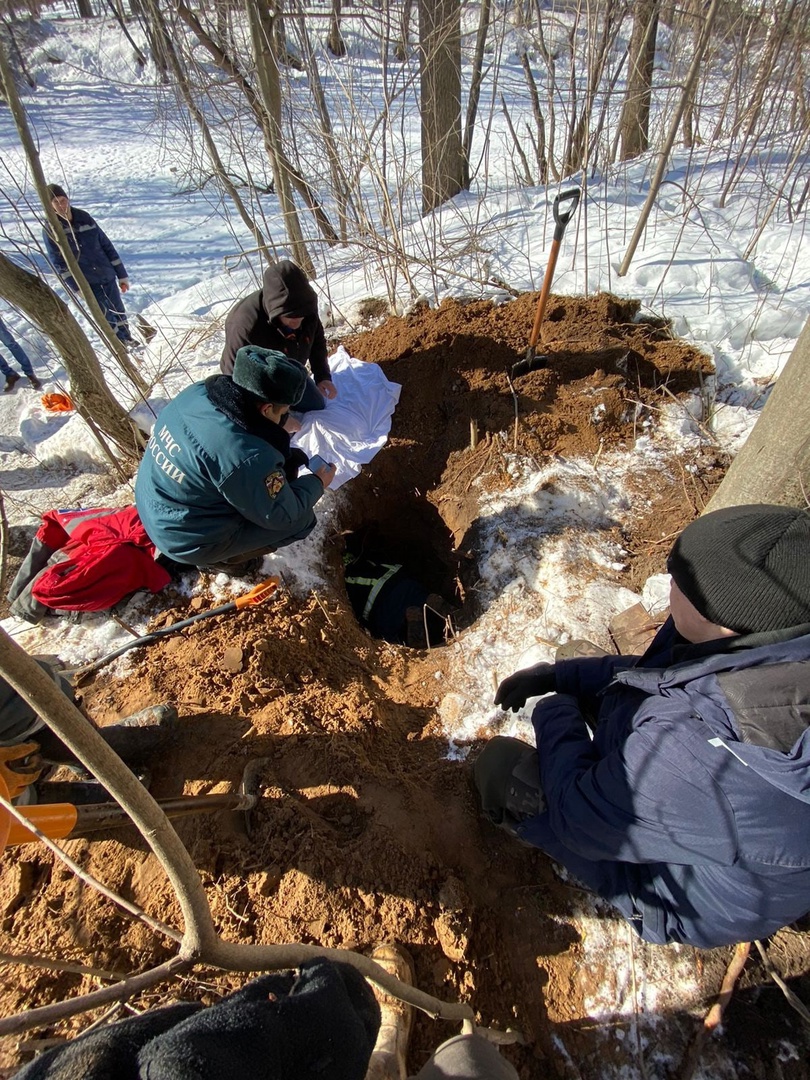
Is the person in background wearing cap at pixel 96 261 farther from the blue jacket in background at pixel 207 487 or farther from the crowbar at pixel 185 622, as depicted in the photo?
the crowbar at pixel 185 622

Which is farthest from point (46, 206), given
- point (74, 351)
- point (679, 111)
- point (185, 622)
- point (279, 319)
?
point (679, 111)

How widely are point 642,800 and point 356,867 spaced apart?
0.98 metres

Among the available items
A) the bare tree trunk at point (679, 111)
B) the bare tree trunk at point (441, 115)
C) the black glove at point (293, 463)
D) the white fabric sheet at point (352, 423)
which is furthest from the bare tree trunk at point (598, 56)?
the black glove at point (293, 463)

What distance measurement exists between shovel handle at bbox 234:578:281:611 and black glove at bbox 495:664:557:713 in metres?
1.29

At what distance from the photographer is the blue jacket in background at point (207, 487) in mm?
2309

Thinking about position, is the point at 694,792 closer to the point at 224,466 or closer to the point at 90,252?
the point at 224,466

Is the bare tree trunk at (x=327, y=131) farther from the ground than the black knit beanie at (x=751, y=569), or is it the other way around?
the bare tree trunk at (x=327, y=131)

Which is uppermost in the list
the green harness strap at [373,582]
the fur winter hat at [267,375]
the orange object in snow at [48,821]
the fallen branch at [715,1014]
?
the fur winter hat at [267,375]

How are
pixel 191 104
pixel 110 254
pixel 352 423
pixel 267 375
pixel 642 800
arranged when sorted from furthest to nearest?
pixel 110 254 → pixel 191 104 → pixel 352 423 → pixel 267 375 → pixel 642 800

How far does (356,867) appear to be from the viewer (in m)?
1.74

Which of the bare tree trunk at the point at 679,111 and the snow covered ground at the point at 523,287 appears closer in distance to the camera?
the snow covered ground at the point at 523,287

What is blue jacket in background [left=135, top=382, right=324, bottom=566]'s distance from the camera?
2309 mm

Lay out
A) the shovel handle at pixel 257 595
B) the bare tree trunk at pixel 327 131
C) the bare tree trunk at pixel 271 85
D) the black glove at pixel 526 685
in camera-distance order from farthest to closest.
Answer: the bare tree trunk at pixel 327 131
the bare tree trunk at pixel 271 85
the shovel handle at pixel 257 595
the black glove at pixel 526 685

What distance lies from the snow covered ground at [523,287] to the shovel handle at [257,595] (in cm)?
20
